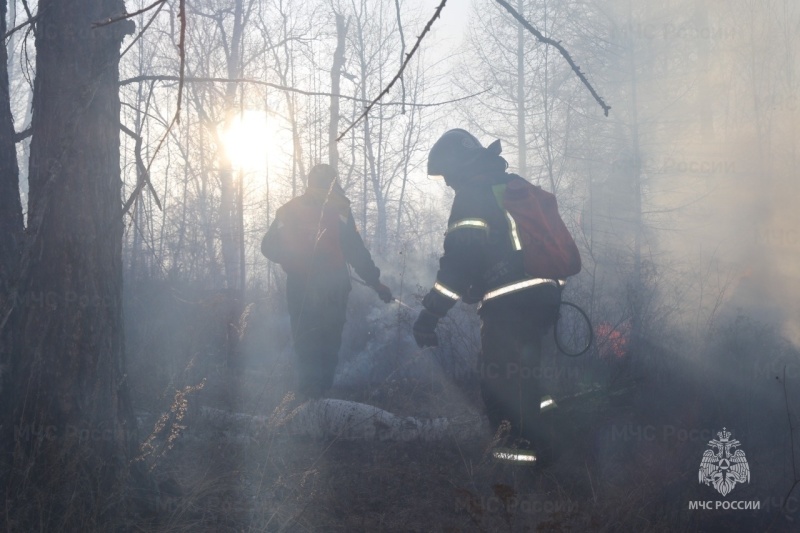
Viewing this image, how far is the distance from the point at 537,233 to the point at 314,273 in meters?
2.40

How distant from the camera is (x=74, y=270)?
10.6 ft

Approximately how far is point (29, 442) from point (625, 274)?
9.88 m

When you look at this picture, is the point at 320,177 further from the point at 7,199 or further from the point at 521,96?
the point at 521,96

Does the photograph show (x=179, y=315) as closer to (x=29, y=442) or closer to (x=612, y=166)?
(x=29, y=442)

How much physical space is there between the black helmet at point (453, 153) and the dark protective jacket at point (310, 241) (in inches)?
61.5

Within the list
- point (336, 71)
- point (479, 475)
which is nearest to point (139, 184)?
point (479, 475)

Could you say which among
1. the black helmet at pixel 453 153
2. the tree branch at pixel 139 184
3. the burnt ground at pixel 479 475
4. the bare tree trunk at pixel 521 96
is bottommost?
the burnt ground at pixel 479 475

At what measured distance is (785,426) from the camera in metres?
4.85

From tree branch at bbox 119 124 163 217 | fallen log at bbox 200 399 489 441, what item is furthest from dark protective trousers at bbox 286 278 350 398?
tree branch at bbox 119 124 163 217

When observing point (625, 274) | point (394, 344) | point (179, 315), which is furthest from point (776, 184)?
point (179, 315)

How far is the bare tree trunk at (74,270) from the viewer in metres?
3.11

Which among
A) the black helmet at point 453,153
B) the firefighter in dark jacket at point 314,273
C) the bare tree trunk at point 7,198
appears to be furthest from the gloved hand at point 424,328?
the bare tree trunk at point 7,198

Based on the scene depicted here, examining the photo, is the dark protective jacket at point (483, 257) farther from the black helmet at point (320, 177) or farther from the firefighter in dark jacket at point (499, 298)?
the black helmet at point (320, 177)

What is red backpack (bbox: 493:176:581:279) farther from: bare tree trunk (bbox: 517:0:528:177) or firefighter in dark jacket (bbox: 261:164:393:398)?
bare tree trunk (bbox: 517:0:528:177)
